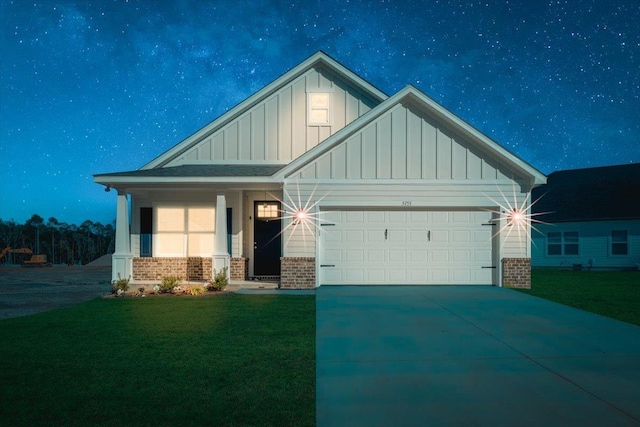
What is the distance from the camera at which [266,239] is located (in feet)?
45.1

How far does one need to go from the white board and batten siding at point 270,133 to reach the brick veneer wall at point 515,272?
6855 millimetres

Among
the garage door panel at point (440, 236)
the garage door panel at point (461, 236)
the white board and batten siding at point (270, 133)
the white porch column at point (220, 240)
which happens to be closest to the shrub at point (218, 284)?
the white porch column at point (220, 240)

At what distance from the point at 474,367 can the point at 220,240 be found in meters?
8.83

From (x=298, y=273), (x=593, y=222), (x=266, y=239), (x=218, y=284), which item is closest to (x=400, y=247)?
(x=298, y=273)

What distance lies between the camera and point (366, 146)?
11703 millimetres

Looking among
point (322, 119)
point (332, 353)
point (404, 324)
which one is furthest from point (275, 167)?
point (332, 353)

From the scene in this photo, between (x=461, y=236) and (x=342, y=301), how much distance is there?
4.59m

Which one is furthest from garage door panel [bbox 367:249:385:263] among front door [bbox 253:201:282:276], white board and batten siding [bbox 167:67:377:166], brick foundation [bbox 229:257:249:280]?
white board and batten siding [bbox 167:67:377:166]

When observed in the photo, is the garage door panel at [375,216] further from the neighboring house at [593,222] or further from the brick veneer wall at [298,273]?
the neighboring house at [593,222]

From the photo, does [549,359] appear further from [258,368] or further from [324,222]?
[324,222]

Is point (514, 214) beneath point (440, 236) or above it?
above

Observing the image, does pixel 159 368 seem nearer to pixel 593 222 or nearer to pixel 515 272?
pixel 515 272

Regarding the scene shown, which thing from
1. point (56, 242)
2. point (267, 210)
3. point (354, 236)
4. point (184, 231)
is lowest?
point (56, 242)

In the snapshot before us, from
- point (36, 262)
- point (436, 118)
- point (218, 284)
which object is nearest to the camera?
point (218, 284)
